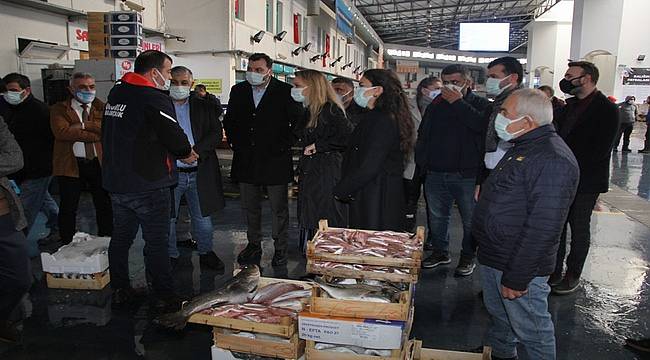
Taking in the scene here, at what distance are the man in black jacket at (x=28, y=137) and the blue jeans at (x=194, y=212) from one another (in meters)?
1.32

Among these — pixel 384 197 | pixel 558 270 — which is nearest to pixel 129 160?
pixel 384 197

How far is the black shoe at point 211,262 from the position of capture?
4523 mm

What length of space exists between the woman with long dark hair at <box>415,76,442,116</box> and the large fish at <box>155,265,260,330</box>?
311 centimetres

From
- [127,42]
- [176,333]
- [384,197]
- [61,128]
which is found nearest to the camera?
[176,333]

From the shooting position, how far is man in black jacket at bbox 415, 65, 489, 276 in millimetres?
4211

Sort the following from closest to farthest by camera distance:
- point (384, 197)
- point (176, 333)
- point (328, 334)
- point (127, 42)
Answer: point (328, 334) < point (176, 333) < point (384, 197) < point (127, 42)

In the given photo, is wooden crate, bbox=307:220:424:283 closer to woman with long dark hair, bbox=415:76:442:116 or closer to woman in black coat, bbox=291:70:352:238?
woman in black coat, bbox=291:70:352:238

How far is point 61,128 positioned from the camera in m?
4.50

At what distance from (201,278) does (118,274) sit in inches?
32.8

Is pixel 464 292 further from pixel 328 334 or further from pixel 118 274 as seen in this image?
pixel 118 274

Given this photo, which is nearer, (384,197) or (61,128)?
(384,197)

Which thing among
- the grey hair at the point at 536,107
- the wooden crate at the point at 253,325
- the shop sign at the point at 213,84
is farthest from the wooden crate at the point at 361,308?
the shop sign at the point at 213,84

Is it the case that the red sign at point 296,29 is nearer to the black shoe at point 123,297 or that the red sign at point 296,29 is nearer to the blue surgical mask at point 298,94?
the blue surgical mask at point 298,94

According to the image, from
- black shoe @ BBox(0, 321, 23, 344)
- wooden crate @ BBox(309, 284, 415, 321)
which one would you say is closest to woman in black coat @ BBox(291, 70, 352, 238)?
wooden crate @ BBox(309, 284, 415, 321)
